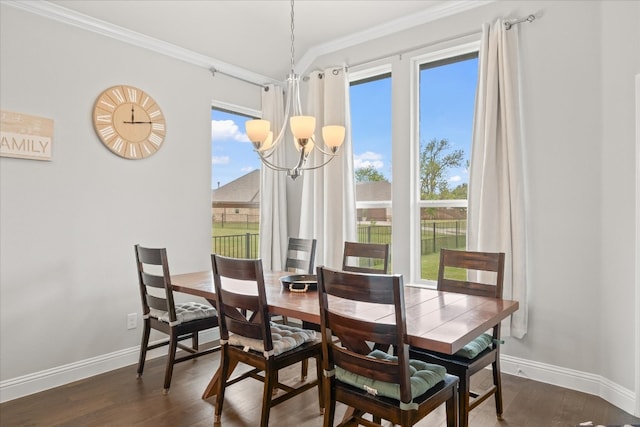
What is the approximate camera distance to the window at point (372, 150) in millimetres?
3996

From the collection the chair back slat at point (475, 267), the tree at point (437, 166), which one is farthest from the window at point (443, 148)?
the chair back slat at point (475, 267)

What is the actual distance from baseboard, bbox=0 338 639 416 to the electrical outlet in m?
0.19

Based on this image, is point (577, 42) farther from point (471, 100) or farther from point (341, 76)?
point (341, 76)

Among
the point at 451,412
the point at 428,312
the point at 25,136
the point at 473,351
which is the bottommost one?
the point at 451,412

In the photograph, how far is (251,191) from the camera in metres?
4.59

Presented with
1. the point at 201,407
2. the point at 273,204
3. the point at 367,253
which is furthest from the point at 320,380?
the point at 273,204

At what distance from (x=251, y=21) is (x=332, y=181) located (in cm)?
167

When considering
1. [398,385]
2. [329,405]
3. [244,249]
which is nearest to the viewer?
[398,385]

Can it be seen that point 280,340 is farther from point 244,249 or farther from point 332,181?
point 244,249

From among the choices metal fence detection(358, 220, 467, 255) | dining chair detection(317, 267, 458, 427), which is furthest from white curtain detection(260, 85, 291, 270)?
dining chair detection(317, 267, 458, 427)

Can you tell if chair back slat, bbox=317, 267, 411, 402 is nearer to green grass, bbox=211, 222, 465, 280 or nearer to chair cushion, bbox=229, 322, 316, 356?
chair cushion, bbox=229, 322, 316, 356

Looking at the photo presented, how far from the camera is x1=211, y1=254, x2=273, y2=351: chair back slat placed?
2.20 meters

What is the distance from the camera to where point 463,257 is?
8.89 ft

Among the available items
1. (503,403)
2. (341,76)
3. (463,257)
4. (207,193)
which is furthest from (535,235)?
(207,193)
